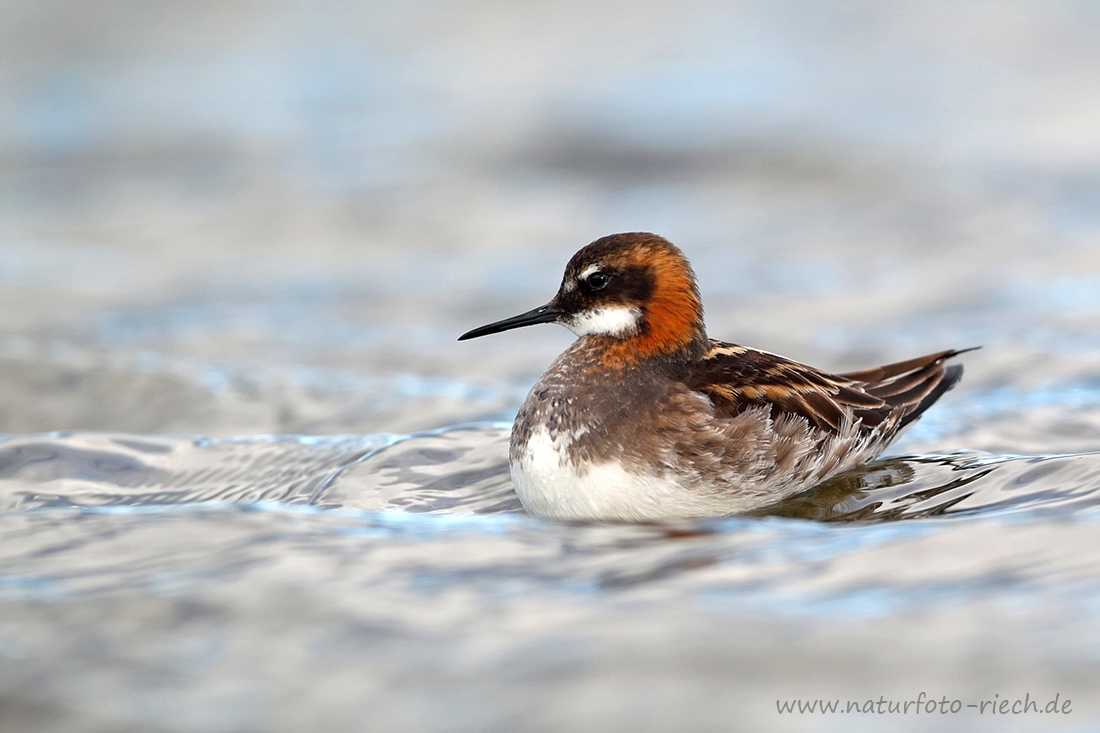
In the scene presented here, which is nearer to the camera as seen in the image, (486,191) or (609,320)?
(609,320)

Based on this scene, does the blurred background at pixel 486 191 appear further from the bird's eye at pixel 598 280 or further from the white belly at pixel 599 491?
the white belly at pixel 599 491

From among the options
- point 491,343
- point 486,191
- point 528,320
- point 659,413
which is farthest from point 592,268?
point 486,191

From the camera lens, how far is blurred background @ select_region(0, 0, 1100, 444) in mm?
9102

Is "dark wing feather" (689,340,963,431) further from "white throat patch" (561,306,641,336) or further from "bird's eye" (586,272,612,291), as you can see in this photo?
"bird's eye" (586,272,612,291)

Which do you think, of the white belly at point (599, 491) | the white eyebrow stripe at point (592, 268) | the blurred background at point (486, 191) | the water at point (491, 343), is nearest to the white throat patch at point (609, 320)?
the white eyebrow stripe at point (592, 268)

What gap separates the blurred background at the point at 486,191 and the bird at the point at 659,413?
1.23 meters

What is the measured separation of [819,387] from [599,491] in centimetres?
148

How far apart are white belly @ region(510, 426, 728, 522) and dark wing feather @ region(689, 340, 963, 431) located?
1.72 feet

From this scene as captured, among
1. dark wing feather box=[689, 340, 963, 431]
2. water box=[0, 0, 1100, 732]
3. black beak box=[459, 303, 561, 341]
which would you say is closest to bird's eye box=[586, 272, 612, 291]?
black beak box=[459, 303, 561, 341]

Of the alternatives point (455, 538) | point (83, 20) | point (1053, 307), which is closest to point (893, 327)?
point (1053, 307)

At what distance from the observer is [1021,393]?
8.02 m

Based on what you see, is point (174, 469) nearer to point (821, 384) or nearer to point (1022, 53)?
point (821, 384)

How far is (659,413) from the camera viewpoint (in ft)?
19.6

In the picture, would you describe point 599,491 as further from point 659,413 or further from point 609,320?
point 609,320
